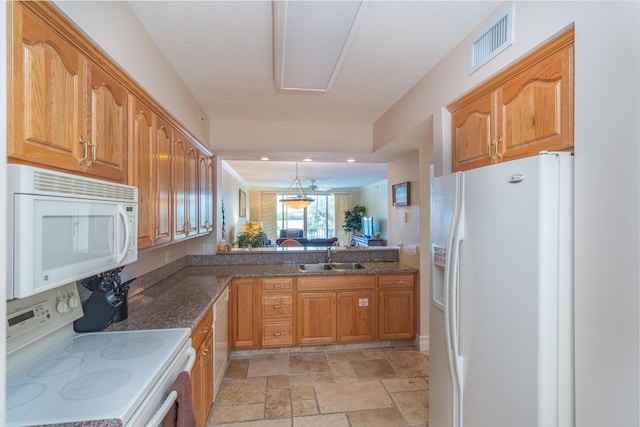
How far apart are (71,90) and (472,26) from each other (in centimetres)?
198

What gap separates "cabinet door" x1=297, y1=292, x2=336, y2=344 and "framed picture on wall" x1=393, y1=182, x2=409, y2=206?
1.39 metres

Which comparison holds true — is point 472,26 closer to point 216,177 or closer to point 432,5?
point 432,5

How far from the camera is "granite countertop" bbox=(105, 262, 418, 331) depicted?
1771 mm

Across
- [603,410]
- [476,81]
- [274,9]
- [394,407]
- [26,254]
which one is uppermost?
[274,9]

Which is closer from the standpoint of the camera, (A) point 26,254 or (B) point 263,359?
(A) point 26,254

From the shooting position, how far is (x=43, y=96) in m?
1.03

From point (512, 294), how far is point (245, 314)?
8.54ft

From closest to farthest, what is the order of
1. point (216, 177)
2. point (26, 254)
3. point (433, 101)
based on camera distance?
point (26, 254) → point (433, 101) → point (216, 177)

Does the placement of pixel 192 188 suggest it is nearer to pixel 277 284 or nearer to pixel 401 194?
pixel 277 284

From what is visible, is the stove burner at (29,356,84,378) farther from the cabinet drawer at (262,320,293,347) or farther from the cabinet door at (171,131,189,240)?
the cabinet drawer at (262,320,293,347)

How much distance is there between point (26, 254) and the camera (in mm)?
864

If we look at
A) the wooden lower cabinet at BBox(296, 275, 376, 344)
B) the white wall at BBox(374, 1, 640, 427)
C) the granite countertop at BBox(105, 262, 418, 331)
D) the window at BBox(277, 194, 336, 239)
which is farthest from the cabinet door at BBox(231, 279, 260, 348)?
the window at BBox(277, 194, 336, 239)

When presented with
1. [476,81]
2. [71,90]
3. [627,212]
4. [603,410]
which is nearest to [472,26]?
[476,81]

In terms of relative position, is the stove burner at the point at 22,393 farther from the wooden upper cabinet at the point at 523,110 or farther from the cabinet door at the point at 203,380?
the wooden upper cabinet at the point at 523,110
